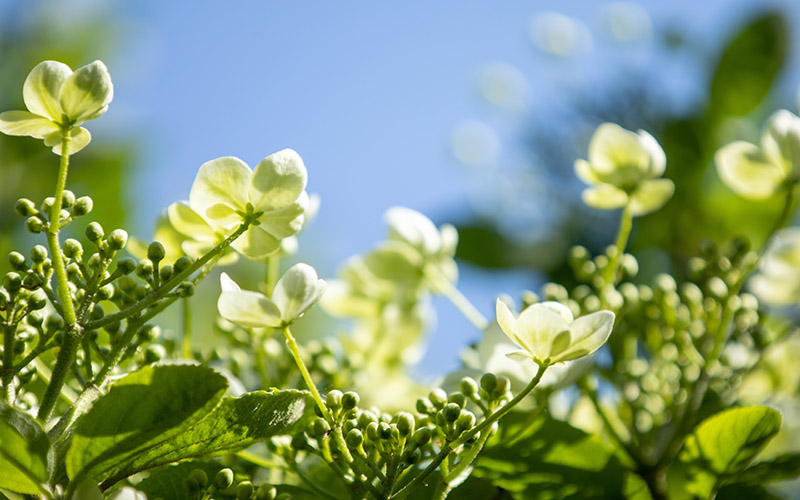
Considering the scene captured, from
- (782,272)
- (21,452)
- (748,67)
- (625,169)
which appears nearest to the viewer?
(21,452)

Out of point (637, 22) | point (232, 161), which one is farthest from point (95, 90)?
point (637, 22)

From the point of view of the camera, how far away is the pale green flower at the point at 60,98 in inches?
22.8

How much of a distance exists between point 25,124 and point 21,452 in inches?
10.8

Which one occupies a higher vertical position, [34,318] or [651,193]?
[34,318]

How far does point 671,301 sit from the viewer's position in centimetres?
93

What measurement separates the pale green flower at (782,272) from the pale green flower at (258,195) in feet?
2.38

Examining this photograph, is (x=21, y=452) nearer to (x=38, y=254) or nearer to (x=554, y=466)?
(x=38, y=254)

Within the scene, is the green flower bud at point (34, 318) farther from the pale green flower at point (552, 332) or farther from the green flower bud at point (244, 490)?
the pale green flower at point (552, 332)

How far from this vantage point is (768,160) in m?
0.87

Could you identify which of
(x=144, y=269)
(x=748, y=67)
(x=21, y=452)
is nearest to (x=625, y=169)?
(x=144, y=269)

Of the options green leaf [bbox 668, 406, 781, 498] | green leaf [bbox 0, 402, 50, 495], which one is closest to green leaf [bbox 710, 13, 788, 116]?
green leaf [bbox 668, 406, 781, 498]

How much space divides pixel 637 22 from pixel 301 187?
201cm

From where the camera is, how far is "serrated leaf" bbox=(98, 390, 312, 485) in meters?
0.51

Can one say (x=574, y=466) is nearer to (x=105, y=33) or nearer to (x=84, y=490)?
(x=84, y=490)
